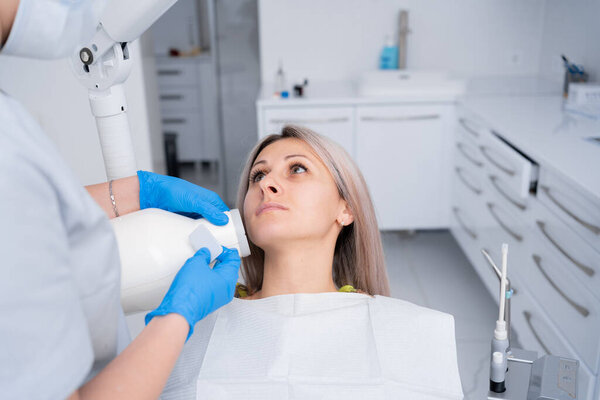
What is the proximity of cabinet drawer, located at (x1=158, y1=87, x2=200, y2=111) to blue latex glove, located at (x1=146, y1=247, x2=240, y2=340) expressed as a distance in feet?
10.4

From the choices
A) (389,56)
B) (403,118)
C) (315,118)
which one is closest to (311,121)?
(315,118)

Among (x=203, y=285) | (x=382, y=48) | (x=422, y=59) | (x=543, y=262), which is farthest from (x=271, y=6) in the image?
(x=203, y=285)

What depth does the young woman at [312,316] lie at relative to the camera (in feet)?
3.55

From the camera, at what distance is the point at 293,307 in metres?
1.22

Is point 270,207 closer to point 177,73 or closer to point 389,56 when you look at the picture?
point 389,56

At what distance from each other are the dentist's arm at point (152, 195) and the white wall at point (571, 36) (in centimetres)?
233

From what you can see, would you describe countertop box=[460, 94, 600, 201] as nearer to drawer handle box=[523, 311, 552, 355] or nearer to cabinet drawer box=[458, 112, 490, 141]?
cabinet drawer box=[458, 112, 490, 141]

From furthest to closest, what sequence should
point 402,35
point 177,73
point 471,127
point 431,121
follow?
point 177,73
point 402,35
point 431,121
point 471,127

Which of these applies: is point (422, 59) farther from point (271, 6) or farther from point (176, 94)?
point (176, 94)

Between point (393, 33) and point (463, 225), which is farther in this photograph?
point (393, 33)

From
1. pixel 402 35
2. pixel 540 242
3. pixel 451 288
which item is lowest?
pixel 451 288

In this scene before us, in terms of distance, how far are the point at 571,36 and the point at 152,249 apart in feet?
9.31

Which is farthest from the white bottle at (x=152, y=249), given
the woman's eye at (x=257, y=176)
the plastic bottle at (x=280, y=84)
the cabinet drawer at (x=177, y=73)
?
the cabinet drawer at (x=177, y=73)

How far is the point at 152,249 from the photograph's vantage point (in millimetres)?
973
